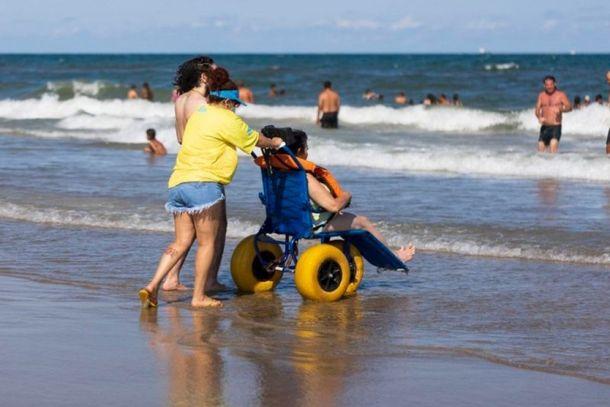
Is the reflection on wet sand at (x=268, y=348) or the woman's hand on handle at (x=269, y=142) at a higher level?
the woman's hand on handle at (x=269, y=142)

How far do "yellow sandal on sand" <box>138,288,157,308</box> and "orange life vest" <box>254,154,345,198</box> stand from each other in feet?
3.59

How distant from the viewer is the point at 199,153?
723cm

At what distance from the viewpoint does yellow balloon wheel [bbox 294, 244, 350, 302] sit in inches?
303

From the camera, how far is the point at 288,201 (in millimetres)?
7727

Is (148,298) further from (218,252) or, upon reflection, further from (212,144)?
(212,144)

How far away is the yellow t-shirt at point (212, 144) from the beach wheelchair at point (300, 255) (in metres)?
0.37

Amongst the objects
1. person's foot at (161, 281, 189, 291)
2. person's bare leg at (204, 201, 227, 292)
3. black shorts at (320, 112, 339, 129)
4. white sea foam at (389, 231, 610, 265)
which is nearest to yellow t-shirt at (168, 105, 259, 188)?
person's bare leg at (204, 201, 227, 292)

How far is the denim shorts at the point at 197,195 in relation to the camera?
7.27 m

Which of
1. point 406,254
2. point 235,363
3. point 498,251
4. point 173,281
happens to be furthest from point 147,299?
point 498,251

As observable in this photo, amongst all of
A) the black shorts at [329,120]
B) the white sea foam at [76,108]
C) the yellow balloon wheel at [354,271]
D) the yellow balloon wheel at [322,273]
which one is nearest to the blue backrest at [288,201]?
the yellow balloon wheel at [322,273]

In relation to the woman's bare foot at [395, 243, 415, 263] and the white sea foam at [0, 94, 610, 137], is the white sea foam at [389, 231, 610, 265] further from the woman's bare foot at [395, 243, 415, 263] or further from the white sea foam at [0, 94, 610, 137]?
the white sea foam at [0, 94, 610, 137]

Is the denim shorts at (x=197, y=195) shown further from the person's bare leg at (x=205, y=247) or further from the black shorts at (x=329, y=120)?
the black shorts at (x=329, y=120)

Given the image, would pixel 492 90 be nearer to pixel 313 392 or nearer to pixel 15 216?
pixel 15 216

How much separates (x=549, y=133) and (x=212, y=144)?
40.6ft
